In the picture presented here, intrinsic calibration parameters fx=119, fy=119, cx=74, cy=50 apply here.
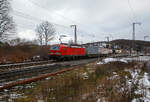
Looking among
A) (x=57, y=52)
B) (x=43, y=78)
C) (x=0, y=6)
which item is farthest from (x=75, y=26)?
(x=43, y=78)

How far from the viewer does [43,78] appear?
26.7 ft

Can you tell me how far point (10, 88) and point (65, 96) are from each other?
307cm

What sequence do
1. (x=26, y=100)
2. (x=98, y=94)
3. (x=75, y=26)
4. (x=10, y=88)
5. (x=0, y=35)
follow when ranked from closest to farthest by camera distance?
(x=26, y=100) < (x=98, y=94) < (x=10, y=88) < (x=0, y=35) < (x=75, y=26)

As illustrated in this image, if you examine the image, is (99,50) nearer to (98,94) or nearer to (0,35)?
(0,35)

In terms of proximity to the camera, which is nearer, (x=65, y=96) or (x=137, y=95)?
(x=65, y=96)

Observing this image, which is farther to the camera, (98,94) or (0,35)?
(0,35)

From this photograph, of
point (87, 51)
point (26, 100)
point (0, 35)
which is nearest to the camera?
point (26, 100)

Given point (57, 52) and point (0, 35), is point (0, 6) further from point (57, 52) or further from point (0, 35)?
point (57, 52)

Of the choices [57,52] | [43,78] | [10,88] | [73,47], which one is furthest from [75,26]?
[10,88]

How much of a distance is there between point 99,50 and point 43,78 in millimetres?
27419

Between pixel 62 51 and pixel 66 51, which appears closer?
pixel 62 51

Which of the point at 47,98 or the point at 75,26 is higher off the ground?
the point at 75,26

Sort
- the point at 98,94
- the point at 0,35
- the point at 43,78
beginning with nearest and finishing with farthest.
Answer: the point at 98,94
the point at 43,78
the point at 0,35

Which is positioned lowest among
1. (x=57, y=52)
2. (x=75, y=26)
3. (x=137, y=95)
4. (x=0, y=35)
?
(x=137, y=95)
